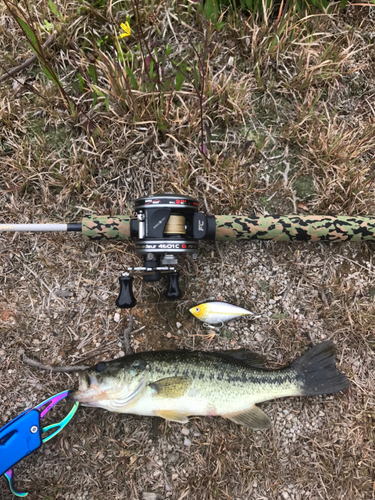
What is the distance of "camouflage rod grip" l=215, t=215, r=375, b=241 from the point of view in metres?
2.87

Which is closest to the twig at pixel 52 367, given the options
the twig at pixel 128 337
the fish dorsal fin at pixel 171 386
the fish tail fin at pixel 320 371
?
the twig at pixel 128 337

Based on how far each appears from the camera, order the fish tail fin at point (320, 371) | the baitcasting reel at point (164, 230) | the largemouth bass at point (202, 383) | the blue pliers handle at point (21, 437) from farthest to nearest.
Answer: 1. the fish tail fin at point (320, 371)
2. the largemouth bass at point (202, 383)
3. the blue pliers handle at point (21, 437)
4. the baitcasting reel at point (164, 230)

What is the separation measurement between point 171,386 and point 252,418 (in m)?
0.80

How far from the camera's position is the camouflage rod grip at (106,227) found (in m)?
2.78

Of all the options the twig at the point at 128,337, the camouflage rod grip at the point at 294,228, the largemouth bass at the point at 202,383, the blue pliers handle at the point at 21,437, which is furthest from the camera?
the twig at the point at 128,337

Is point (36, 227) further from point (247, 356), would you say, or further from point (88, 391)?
point (247, 356)

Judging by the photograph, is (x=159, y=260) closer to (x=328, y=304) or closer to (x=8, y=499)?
(x=328, y=304)

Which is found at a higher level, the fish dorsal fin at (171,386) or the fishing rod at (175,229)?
the fishing rod at (175,229)

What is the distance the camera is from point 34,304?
3.19 metres

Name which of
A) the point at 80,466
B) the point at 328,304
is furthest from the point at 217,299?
the point at 80,466

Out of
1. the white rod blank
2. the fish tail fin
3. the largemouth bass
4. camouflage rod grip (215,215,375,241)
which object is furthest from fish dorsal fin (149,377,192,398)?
the white rod blank

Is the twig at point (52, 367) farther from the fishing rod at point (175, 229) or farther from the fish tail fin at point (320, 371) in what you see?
the fish tail fin at point (320, 371)

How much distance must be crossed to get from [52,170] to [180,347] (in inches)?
81.2

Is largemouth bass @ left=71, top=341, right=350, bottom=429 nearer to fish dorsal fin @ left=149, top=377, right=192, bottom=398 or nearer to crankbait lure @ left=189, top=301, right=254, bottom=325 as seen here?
Answer: fish dorsal fin @ left=149, top=377, right=192, bottom=398
